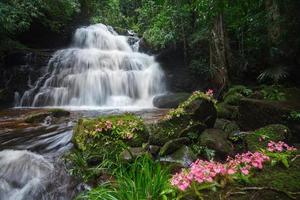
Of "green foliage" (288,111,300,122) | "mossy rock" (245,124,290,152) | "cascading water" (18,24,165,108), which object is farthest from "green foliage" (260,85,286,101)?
"cascading water" (18,24,165,108)

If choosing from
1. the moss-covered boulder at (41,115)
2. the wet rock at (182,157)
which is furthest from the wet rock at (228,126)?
the moss-covered boulder at (41,115)

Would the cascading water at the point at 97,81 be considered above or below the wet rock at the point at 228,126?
above

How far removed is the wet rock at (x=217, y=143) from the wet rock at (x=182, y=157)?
1.73 feet

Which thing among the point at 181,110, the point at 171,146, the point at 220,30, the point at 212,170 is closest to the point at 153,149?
the point at 171,146

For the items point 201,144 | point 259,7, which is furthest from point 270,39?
point 201,144

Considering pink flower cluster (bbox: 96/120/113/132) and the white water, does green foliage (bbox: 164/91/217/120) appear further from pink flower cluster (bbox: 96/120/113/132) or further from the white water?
the white water

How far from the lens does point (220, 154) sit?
6.05 meters

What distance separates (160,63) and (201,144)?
10868 mm

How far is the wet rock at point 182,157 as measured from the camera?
216 inches

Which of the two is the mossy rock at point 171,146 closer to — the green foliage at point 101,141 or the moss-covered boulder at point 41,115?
the green foliage at point 101,141

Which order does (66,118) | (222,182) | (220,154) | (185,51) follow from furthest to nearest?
(185,51)
(66,118)
(220,154)
(222,182)

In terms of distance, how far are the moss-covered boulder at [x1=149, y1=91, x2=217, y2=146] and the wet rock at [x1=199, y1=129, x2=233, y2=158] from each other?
9.9 inches

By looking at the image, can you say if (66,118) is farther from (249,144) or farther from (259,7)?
(259,7)

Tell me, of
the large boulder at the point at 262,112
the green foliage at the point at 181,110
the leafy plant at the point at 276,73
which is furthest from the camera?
the leafy plant at the point at 276,73
